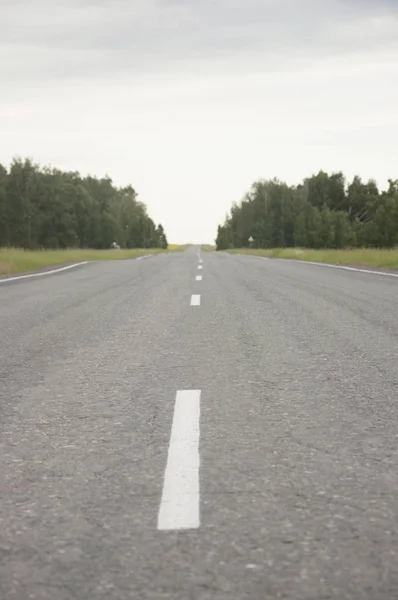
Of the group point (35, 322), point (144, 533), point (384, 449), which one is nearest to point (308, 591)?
point (144, 533)

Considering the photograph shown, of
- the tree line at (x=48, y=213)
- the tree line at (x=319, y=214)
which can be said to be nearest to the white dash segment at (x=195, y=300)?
the tree line at (x=319, y=214)

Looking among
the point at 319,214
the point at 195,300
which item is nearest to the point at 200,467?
the point at 195,300

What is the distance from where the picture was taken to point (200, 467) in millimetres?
3029

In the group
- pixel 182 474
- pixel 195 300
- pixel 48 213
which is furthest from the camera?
pixel 48 213

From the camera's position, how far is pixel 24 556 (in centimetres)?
222

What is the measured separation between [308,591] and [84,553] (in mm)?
756

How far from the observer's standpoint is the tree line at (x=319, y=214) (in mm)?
73750

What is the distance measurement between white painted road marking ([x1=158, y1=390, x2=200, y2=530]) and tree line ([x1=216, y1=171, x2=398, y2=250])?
6878 centimetres

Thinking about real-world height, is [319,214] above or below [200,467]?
above

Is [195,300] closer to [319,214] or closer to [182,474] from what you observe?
[182,474]

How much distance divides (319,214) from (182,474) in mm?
82035

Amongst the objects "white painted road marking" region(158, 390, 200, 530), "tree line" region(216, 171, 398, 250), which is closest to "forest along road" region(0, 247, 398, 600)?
"white painted road marking" region(158, 390, 200, 530)

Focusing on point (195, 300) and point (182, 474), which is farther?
point (195, 300)

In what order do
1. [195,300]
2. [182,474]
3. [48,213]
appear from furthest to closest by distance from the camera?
[48,213] → [195,300] → [182,474]
